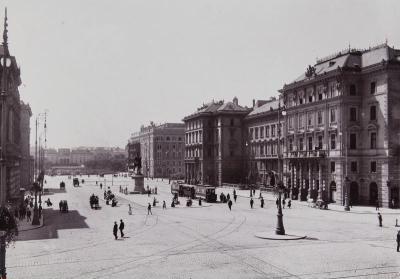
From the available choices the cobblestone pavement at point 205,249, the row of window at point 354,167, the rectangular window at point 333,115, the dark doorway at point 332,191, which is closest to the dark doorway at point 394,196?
the row of window at point 354,167

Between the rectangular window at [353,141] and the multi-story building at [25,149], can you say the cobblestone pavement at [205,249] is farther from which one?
the multi-story building at [25,149]

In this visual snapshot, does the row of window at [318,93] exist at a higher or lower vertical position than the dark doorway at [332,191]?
higher

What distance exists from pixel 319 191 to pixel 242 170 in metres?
Answer: 42.3

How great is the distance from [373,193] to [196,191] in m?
25.7

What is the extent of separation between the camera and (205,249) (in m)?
30.4

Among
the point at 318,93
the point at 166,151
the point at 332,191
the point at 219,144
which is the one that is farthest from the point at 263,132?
the point at 166,151

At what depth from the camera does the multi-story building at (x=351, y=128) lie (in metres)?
59.1

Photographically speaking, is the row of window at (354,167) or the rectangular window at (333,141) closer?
the row of window at (354,167)

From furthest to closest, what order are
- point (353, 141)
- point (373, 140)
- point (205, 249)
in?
point (353, 141)
point (373, 140)
point (205, 249)

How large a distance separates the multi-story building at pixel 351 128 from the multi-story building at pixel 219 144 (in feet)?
118

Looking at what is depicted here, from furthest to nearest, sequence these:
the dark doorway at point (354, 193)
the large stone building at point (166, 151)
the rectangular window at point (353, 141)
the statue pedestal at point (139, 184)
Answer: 1. the large stone building at point (166, 151)
2. the statue pedestal at point (139, 184)
3. the rectangular window at point (353, 141)
4. the dark doorway at point (354, 193)

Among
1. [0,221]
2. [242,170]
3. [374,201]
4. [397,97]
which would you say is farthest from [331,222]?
[242,170]

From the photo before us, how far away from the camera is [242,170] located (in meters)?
110

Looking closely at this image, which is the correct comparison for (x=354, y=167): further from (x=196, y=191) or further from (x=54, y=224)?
(x=54, y=224)
